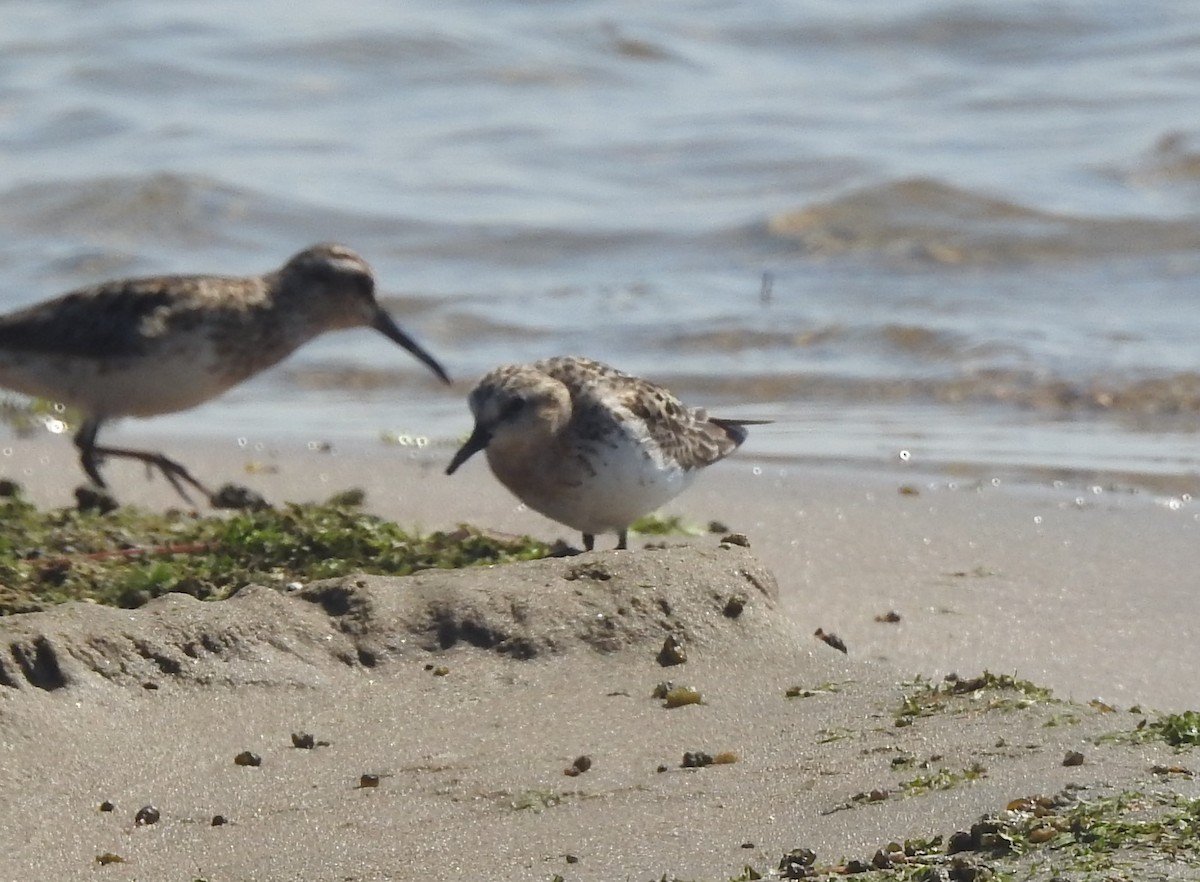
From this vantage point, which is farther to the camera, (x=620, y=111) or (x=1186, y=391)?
(x=620, y=111)

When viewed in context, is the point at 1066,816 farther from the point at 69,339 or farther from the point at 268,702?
the point at 69,339

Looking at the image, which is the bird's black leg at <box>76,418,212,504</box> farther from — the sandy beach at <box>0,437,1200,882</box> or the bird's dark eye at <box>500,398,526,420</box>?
the sandy beach at <box>0,437,1200,882</box>

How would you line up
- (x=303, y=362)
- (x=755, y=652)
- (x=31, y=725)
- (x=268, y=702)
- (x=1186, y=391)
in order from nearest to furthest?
(x=31, y=725)
(x=268, y=702)
(x=755, y=652)
(x=1186, y=391)
(x=303, y=362)

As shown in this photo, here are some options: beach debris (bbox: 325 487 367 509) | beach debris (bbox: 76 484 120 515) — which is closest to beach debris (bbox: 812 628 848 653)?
beach debris (bbox: 325 487 367 509)

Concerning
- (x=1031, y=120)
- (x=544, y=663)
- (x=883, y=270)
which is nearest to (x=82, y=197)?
(x=883, y=270)

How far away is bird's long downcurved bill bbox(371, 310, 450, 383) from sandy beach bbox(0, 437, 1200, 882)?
2.74 meters

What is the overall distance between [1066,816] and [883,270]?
959 centimetres

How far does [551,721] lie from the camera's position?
15.0 ft

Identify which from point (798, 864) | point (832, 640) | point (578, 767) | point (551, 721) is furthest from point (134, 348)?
point (798, 864)

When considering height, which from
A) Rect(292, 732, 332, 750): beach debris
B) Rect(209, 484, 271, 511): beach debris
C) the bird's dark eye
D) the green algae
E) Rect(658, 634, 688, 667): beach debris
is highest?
the bird's dark eye

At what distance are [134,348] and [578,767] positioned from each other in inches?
158

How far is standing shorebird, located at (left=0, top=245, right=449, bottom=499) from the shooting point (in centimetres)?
774

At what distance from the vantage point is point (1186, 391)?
32.1ft

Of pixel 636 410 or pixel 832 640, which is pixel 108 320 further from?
pixel 832 640
